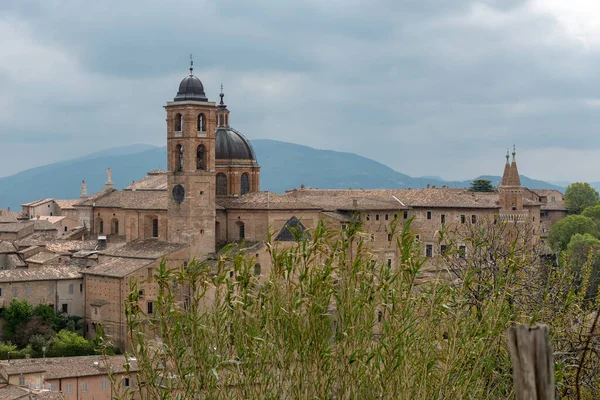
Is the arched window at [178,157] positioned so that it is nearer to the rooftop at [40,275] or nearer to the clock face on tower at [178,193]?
the clock face on tower at [178,193]

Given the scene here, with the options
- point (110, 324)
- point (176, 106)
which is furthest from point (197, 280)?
point (176, 106)

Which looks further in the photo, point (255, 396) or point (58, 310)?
point (58, 310)

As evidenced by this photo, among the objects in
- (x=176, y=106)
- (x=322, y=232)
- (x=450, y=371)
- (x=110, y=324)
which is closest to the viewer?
(x=450, y=371)

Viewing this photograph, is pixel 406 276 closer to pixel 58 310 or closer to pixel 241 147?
pixel 58 310

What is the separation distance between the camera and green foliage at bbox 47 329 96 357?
138 ft

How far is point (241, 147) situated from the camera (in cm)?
5525

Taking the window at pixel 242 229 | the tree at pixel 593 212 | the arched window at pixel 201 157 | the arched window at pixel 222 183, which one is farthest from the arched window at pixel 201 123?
the tree at pixel 593 212

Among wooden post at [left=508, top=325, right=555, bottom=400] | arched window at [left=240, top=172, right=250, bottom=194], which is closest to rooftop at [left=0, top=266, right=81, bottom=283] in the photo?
arched window at [left=240, top=172, right=250, bottom=194]

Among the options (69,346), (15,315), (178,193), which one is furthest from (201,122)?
(69,346)

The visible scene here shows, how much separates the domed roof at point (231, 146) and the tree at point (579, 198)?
43151 mm

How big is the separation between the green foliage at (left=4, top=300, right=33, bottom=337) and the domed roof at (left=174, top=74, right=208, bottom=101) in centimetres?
1366

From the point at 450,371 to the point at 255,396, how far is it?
2.10 meters

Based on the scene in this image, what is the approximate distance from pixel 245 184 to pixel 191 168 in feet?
19.4

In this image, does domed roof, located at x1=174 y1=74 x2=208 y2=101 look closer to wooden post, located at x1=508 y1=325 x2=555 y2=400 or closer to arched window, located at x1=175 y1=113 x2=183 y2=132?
arched window, located at x1=175 y1=113 x2=183 y2=132
